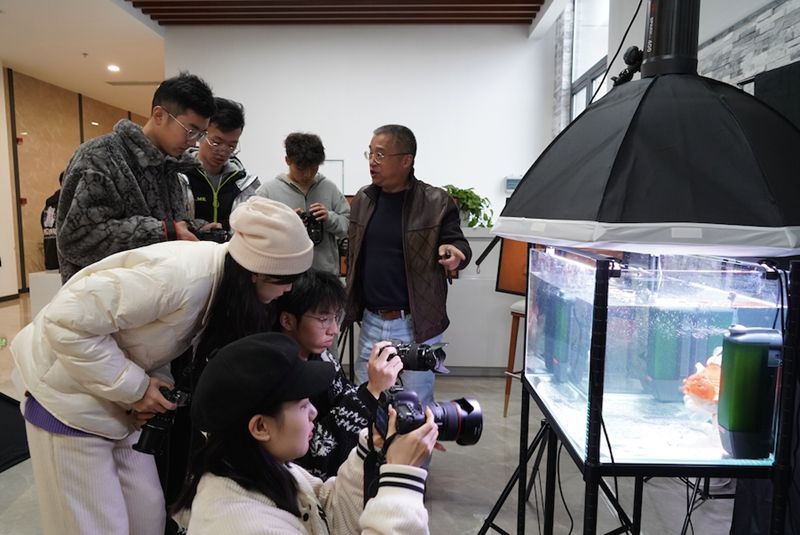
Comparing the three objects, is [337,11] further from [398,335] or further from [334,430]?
[334,430]

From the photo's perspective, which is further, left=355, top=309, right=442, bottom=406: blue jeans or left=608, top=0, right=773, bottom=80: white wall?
left=355, top=309, right=442, bottom=406: blue jeans

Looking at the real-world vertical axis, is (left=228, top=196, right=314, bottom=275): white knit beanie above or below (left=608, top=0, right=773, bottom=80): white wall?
below

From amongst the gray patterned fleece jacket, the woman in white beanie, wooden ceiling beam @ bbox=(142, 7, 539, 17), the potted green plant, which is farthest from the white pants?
wooden ceiling beam @ bbox=(142, 7, 539, 17)

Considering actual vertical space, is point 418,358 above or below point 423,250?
below

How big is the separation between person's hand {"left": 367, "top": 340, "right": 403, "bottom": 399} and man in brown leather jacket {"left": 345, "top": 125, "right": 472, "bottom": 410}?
98cm

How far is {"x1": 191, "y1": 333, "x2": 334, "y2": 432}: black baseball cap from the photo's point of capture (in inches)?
32.0

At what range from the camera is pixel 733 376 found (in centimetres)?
103

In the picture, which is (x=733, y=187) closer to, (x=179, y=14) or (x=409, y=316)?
(x=409, y=316)

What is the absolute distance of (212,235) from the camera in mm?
1771

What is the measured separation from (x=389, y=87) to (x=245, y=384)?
5371mm

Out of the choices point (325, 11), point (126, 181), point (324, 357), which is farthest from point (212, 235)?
point (325, 11)

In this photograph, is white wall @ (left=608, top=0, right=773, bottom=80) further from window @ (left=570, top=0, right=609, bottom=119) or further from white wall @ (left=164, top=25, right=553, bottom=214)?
white wall @ (left=164, top=25, right=553, bottom=214)

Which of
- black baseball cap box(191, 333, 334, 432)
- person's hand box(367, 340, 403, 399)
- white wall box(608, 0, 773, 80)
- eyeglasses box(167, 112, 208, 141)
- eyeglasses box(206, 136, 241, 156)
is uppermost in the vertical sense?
white wall box(608, 0, 773, 80)

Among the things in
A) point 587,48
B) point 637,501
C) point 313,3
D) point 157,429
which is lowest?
point 637,501
